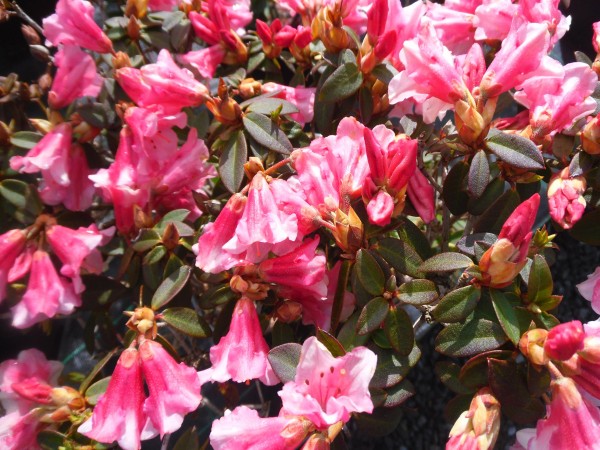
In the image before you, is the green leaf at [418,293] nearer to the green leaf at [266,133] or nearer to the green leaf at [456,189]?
the green leaf at [456,189]

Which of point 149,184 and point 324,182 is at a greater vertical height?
point 324,182

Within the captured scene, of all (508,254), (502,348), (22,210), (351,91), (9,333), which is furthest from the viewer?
(9,333)

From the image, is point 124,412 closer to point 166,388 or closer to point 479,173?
point 166,388

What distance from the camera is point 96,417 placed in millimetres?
861

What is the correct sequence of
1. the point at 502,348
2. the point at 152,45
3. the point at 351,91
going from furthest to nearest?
1. the point at 152,45
2. the point at 351,91
3. the point at 502,348

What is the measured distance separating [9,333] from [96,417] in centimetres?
86

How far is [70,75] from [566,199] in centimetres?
89

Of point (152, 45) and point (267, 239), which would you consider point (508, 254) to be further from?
point (152, 45)

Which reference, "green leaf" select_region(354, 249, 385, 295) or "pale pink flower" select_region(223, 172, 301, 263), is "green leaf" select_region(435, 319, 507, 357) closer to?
"green leaf" select_region(354, 249, 385, 295)

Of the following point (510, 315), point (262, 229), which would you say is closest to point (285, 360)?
point (262, 229)

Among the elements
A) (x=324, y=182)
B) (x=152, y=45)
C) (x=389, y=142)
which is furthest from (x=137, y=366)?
(x=152, y=45)

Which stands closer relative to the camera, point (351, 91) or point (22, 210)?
point (351, 91)

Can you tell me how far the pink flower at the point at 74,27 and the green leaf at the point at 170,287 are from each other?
494 millimetres

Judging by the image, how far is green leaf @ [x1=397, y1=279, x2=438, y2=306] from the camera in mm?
820
